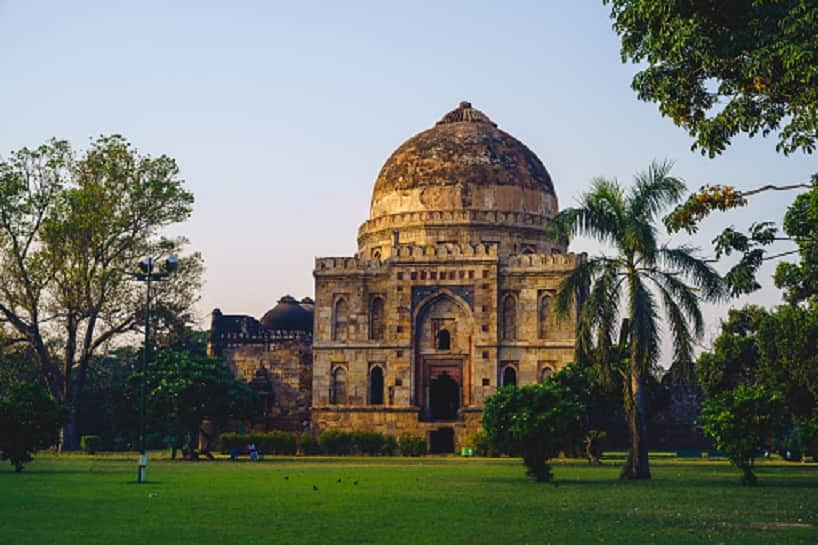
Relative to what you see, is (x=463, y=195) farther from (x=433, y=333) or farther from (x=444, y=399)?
(x=444, y=399)

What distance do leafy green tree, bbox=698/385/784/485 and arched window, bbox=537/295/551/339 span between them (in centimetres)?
2000

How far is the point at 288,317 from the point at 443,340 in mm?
13340

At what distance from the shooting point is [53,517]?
1343 centimetres

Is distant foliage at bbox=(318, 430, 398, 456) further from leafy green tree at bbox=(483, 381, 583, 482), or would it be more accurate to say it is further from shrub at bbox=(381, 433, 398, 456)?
leafy green tree at bbox=(483, 381, 583, 482)

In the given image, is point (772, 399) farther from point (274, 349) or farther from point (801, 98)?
point (274, 349)

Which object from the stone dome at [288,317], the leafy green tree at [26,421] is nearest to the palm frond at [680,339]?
the leafy green tree at [26,421]

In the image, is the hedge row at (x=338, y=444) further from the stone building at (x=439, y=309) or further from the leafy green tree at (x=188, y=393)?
Result: the leafy green tree at (x=188, y=393)

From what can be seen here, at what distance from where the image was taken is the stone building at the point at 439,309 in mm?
42125

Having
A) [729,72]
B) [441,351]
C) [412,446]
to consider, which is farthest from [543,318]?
[729,72]

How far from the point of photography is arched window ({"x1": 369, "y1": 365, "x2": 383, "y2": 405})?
43094 mm

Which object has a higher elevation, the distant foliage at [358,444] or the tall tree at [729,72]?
the tall tree at [729,72]

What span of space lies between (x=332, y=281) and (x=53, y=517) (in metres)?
31.1

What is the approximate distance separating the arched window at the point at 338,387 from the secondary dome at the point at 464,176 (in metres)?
8.30

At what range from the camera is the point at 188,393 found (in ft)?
114
